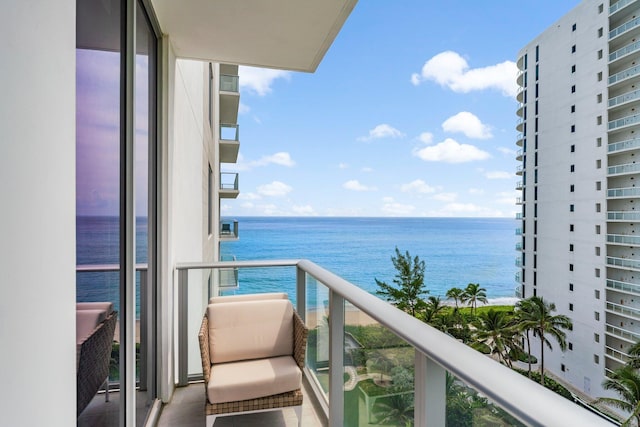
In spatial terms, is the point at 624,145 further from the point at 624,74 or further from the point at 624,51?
the point at 624,51

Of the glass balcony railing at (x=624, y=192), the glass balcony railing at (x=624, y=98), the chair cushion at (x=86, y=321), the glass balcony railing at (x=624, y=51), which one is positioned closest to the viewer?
the chair cushion at (x=86, y=321)

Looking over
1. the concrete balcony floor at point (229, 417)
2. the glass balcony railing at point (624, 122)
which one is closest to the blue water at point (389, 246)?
the glass balcony railing at point (624, 122)

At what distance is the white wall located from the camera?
1.89 ft

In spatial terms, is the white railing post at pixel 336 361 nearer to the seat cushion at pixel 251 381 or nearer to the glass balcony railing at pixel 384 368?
the glass balcony railing at pixel 384 368

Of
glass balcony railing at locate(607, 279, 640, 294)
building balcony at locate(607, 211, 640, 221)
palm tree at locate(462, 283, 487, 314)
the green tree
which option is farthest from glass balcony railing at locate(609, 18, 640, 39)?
the green tree

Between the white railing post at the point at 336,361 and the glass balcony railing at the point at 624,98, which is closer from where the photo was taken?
the white railing post at the point at 336,361

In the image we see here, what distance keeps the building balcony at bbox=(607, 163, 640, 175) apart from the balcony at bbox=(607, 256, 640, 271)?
4946 millimetres

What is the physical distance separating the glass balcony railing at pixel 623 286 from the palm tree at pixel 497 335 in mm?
6208

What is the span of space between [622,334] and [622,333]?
0.18ft

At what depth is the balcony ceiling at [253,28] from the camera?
2203mm

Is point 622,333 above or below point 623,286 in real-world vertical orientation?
below

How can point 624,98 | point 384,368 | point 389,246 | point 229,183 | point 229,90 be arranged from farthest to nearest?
point 389,246
point 624,98
point 229,183
point 229,90
point 384,368

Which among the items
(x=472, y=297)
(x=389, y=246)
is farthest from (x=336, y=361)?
(x=389, y=246)

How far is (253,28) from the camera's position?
2.47 metres
